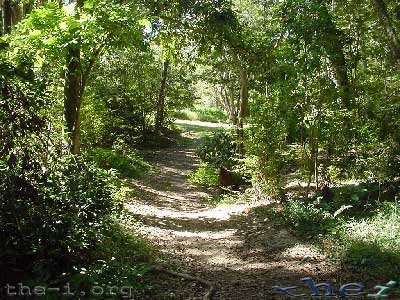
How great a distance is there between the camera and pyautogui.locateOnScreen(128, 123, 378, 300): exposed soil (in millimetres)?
5398

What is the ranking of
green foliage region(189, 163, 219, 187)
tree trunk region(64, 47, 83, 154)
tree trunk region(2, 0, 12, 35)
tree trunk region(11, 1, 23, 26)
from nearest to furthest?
tree trunk region(64, 47, 83, 154) < tree trunk region(2, 0, 12, 35) < tree trunk region(11, 1, 23, 26) < green foliage region(189, 163, 219, 187)

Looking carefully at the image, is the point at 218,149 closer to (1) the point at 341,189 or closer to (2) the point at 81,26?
(1) the point at 341,189

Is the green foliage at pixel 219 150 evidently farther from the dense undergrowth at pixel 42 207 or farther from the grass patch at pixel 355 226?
the dense undergrowth at pixel 42 207

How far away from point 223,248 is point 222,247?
0.07m

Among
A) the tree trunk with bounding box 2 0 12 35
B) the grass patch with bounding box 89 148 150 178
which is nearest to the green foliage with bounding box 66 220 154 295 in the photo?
the tree trunk with bounding box 2 0 12 35

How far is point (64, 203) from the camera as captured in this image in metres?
4.71

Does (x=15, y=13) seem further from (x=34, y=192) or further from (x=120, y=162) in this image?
(x=34, y=192)

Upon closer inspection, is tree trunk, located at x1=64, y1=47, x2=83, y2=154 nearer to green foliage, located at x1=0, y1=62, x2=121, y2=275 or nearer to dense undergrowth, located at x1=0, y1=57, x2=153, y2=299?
dense undergrowth, located at x1=0, y1=57, x2=153, y2=299

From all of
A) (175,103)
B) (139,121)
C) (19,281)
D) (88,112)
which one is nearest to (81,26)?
(19,281)

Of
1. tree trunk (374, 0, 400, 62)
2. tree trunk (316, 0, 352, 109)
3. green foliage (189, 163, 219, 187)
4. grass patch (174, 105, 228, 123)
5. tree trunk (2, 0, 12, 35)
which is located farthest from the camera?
grass patch (174, 105, 228, 123)

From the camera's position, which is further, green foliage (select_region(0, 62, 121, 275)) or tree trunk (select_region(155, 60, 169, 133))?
tree trunk (select_region(155, 60, 169, 133))

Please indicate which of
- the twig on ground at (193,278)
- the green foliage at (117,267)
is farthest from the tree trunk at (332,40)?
the green foliage at (117,267)

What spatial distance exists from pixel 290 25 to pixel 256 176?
12.4ft

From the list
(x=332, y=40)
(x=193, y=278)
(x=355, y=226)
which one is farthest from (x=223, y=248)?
(x=332, y=40)
